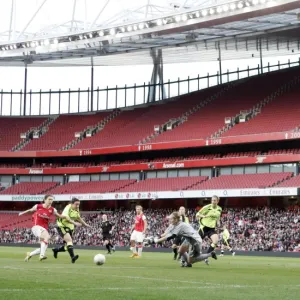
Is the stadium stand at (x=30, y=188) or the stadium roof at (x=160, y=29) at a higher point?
the stadium roof at (x=160, y=29)

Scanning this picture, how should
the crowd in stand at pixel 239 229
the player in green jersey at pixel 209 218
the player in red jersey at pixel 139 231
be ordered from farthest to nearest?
the crowd in stand at pixel 239 229 → the player in red jersey at pixel 139 231 → the player in green jersey at pixel 209 218

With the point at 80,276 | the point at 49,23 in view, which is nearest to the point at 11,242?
the point at 49,23

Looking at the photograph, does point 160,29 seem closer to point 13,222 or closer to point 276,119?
point 276,119

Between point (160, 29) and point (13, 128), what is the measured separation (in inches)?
1373

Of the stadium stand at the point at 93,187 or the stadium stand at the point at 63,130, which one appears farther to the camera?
the stadium stand at the point at 63,130

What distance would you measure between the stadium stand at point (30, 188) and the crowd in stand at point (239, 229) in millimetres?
7140

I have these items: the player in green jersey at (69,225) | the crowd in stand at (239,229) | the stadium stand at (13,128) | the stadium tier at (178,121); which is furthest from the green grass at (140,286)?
the stadium stand at (13,128)

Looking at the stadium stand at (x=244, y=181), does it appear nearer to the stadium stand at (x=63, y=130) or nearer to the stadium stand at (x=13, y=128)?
the stadium stand at (x=63, y=130)

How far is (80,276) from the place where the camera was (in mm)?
16406

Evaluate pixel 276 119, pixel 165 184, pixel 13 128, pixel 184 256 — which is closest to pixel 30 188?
pixel 13 128

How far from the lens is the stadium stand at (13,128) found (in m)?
80.7

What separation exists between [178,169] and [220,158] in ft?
17.9

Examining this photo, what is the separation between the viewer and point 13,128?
84.0m

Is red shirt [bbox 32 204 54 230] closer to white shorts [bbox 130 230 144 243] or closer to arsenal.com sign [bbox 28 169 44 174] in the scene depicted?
white shorts [bbox 130 230 144 243]
